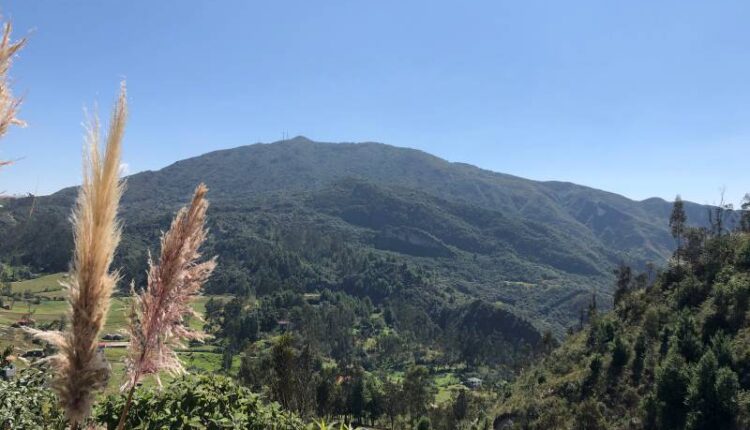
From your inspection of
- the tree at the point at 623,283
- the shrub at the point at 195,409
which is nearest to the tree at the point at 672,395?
the tree at the point at 623,283

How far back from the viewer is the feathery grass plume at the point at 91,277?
196 centimetres

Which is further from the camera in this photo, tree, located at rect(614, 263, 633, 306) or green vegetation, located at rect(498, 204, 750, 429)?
tree, located at rect(614, 263, 633, 306)

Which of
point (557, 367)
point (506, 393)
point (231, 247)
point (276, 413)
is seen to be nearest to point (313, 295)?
point (231, 247)

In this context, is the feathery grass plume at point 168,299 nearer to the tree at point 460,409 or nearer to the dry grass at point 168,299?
the dry grass at point 168,299

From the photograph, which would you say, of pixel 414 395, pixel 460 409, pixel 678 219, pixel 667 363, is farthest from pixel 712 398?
pixel 460 409

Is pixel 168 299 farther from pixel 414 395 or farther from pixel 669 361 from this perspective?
pixel 414 395

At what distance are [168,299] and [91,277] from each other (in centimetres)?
41

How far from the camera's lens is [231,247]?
192500mm

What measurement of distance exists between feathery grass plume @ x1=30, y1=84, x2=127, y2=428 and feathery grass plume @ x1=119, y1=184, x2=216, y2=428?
0.21 m

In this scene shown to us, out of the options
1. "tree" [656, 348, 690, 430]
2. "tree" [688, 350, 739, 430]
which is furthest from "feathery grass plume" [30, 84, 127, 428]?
"tree" [656, 348, 690, 430]

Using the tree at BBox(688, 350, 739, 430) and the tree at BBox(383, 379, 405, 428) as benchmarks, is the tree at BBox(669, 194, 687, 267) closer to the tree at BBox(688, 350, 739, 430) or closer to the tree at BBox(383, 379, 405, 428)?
the tree at BBox(688, 350, 739, 430)

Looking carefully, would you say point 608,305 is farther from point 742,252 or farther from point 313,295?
point 742,252

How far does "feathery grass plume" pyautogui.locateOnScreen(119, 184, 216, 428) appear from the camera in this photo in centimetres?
234

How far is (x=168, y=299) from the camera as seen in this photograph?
238 centimetres
